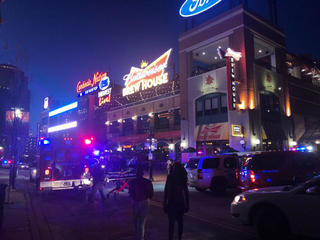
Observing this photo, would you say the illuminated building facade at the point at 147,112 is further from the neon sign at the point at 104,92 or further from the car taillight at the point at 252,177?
the car taillight at the point at 252,177

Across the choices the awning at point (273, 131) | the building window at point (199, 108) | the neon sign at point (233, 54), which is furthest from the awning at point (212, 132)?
the neon sign at point (233, 54)

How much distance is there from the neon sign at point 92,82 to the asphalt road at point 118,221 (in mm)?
42548

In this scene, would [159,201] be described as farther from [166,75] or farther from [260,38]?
[166,75]

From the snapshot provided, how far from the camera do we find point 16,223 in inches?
301

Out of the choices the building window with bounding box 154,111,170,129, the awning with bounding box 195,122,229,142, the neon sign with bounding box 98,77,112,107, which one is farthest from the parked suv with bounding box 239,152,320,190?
the neon sign with bounding box 98,77,112,107

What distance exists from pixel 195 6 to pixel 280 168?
26917mm

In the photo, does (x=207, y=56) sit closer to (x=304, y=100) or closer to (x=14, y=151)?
(x=304, y=100)

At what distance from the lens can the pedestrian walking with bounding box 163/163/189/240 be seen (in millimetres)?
5418

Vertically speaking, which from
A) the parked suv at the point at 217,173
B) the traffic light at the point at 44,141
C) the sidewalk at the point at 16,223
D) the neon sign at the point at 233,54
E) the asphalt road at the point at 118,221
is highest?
the neon sign at the point at 233,54

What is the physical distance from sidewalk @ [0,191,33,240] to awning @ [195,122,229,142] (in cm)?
1959

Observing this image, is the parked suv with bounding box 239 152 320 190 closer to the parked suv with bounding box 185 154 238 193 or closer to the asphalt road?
the asphalt road

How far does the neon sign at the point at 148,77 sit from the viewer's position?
36.6 m

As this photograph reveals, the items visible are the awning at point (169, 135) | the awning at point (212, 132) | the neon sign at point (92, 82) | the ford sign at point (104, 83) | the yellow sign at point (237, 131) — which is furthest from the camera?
the neon sign at point (92, 82)

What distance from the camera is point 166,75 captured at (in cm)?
3616
